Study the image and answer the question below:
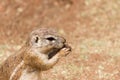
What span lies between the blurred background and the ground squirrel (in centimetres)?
490

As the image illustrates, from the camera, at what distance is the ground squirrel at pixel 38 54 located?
1070 centimetres

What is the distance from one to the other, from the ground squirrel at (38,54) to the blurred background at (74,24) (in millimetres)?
4901

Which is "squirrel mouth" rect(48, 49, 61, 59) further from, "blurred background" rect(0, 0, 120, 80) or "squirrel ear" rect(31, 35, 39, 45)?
"blurred background" rect(0, 0, 120, 80)

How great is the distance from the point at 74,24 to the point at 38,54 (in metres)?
11.4

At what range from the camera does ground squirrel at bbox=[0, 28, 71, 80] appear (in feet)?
35.1

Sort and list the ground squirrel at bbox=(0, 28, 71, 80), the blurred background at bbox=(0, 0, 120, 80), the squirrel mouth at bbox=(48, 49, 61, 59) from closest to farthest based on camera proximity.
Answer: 1. the ground squirrel at bbox=(0, 28, 71, 80)
2. the squirrel mouth at bbox=(48, 49, 61, 59)
3. the blurred background at bbox=(0, 0, 120, 80)

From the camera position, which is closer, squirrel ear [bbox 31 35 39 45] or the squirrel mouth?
squirrel ear [bbox 31 35 39 45]

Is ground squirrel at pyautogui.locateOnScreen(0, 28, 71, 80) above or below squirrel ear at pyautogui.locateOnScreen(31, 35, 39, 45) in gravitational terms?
below

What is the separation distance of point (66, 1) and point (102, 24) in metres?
2.54

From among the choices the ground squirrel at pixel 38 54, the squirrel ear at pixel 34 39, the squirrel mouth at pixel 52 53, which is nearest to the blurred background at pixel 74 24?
the squirrel mouth at pixel 52 53

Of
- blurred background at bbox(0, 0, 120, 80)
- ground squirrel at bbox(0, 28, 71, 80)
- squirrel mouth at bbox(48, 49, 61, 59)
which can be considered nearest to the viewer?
ground squirrel at bbox(0, 28, 71, 80)

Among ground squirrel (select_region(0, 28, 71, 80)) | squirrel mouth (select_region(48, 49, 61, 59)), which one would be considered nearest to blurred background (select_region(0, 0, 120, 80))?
squirrel mouth (select_region(48, 49, 61, 59))

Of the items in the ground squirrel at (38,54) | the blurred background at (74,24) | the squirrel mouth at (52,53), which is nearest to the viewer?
the ground squirrel at (38,54)

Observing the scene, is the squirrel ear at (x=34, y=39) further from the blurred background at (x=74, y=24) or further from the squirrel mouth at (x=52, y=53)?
the blurred background at (x=74, y=24)
